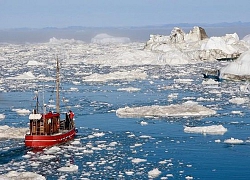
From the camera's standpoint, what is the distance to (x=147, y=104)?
103 ft

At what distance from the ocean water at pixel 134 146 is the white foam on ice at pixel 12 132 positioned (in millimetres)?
454

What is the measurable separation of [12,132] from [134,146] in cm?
540

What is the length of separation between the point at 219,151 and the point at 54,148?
20.2 feet

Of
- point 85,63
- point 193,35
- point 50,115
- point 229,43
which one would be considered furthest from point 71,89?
point 193,35

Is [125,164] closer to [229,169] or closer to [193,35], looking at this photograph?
[229,169]

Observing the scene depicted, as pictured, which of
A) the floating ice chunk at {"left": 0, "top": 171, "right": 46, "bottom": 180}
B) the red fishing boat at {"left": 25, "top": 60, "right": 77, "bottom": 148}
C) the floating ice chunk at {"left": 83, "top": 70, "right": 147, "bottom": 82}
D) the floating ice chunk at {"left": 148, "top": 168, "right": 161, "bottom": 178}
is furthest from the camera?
the floating ice chunk at {"left": 83, "top": 70, "right": 147, "bottom": 82}

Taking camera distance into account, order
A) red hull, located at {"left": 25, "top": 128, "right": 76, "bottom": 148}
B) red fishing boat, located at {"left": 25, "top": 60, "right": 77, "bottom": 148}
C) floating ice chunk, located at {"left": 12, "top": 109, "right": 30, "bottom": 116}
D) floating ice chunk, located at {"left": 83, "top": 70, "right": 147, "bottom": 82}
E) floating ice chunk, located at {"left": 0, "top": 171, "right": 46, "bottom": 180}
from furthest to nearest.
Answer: floating ice chunk, located at {"left": 83, "top": 70, "right": 147, "bottom": 82}
floating ice chunk, located at {"left": 12, "top": 109, "right": 30, "bottom": 116}
red fishing boat, located at {"left": 25, "top": 60, "right": 77, "bottom": 148}
red hull, located at {"left": 25, "top": 128, "right": 76, "bottom": 148}
floating ice chunk, located at {"left": 0, "top": 171, "right": 46, "bottom": 180}

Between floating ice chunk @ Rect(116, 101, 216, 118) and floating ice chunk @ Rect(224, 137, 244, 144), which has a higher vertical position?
floating ice chunk @ Rect(116, 101, 216, 118)

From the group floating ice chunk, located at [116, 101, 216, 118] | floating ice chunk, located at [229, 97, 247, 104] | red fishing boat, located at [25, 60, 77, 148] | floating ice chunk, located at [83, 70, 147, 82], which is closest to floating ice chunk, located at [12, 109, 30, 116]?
floating ice chunk, located at [116, 101, 216, 118]

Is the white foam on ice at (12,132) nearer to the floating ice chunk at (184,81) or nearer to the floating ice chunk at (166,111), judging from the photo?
the floating ice chunk at (166,111)

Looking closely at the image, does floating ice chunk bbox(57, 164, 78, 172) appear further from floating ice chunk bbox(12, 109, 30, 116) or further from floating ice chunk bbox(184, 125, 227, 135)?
floating ice chunk bbox(12, 109, 30, 116)

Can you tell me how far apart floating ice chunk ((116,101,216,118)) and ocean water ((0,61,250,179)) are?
0.68m

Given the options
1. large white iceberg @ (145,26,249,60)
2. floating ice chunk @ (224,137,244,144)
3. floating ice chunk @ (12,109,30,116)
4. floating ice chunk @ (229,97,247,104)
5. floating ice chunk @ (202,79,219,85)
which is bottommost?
floating ice chunk @ (224,137,244,144)

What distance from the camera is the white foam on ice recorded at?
22728 mm
